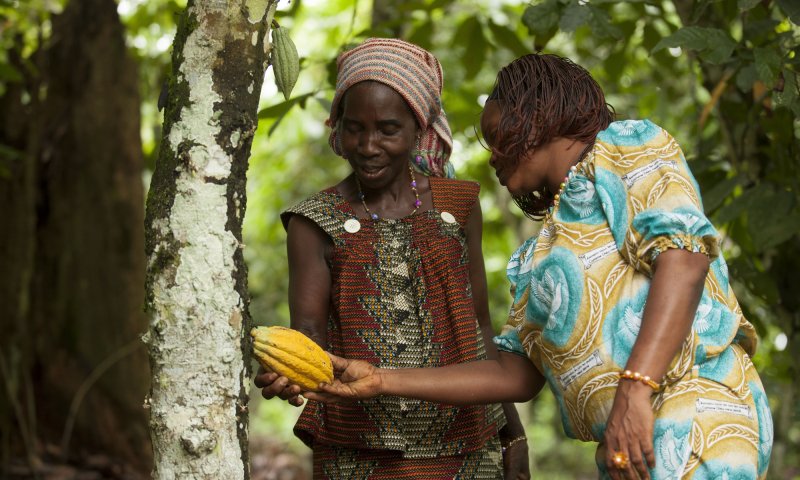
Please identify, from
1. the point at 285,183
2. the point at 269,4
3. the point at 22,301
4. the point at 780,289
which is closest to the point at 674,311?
the point at 269,4

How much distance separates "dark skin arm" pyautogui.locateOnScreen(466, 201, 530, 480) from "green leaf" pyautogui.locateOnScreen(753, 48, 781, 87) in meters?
0.77

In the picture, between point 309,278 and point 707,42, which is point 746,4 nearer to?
point 707,42

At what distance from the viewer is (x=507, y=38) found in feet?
11.0

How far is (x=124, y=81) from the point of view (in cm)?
444

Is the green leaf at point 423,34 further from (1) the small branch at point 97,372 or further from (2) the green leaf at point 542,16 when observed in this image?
(1) the small branch at point 97,372

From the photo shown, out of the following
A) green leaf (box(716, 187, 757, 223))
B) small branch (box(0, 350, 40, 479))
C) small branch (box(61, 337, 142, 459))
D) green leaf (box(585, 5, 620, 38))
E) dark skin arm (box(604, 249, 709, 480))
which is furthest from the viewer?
small branch (box(61, 337, 142, 459))

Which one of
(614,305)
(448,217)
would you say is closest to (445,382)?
(614,305)

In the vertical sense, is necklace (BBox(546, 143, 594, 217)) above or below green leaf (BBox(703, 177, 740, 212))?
below

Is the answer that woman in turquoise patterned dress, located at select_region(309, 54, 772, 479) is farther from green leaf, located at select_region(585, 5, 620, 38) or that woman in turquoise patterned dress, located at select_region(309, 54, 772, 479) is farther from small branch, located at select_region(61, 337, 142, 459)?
small branch, located at select_region(61, 337, 142, 459)

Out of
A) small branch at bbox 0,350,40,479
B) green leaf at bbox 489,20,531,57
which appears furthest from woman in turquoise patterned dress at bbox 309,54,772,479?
small branch at bbox 0,350,40,479

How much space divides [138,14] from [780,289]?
138 inches

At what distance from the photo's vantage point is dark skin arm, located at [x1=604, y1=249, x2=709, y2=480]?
149cm

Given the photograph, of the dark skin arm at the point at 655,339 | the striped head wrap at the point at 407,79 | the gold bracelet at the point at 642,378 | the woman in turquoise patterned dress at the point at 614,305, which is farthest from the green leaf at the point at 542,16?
the gold bracelet at the point at 642,378

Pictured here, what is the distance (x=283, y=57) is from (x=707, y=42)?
1.19 m
